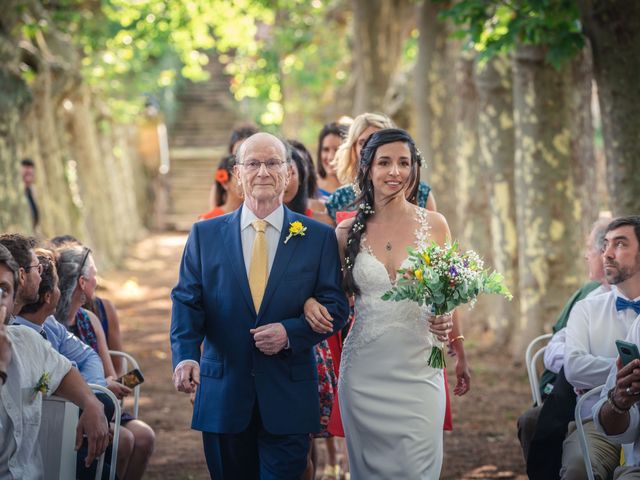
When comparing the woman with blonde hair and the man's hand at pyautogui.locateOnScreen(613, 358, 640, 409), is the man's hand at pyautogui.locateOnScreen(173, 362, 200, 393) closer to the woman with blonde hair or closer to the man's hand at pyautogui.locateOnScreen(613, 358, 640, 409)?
the man's hand at pyautogui.locateOnScreen(613, 358, 640, 409)

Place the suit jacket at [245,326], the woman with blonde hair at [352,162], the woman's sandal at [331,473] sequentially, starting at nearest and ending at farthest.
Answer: the suit jacket at [245,326]
the woman with blonde hair at [352,162]
the woman's sandal at [331,473]

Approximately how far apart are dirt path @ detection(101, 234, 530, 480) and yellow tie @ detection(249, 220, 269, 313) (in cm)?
344

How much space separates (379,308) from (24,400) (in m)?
1.90

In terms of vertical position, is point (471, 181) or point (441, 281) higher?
point (471, 181)

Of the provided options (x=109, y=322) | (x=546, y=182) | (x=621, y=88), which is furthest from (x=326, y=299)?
(x=546, y=182)

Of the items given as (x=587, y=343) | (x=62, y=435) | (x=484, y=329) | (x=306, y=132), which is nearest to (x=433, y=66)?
(x=484, y=329)

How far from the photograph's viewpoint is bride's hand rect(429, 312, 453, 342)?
560cm

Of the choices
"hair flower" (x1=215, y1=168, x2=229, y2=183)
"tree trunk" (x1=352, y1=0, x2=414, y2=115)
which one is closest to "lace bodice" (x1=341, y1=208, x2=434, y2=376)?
"hair flower" (x1=215, y1=168, x2=229, y2=183)

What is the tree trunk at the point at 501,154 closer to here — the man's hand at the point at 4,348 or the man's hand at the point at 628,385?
the man's hand at the point at 628,385

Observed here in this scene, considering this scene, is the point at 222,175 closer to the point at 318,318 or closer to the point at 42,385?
the point at 318,318

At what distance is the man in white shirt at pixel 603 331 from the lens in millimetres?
5984

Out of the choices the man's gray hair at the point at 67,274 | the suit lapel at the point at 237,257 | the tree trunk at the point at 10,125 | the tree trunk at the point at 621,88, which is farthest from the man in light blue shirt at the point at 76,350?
the tree trunk at the point at 10,125

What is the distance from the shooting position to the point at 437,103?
16.6 meters

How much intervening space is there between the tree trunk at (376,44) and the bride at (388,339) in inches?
476
